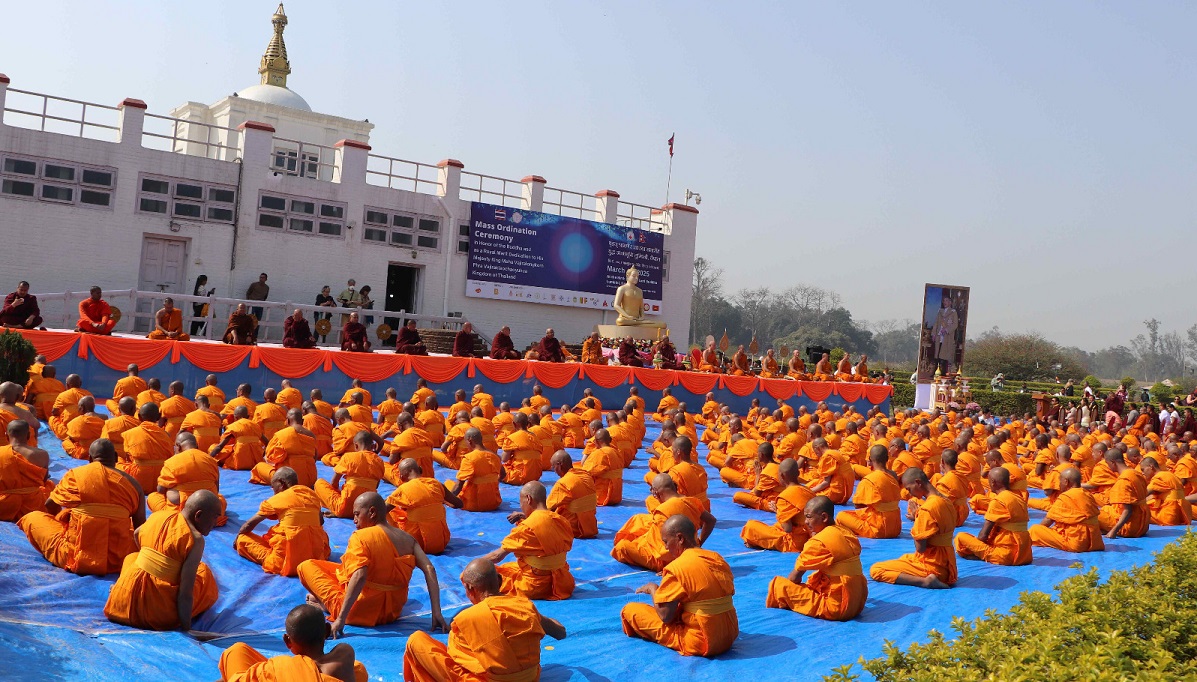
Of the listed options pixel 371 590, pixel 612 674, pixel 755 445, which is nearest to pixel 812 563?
pixel 612 674

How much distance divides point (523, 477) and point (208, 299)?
11.2 meters

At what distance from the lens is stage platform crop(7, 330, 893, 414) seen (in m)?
14.6

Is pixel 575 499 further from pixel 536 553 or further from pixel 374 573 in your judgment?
pixel 374 573

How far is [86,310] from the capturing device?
15.4 m

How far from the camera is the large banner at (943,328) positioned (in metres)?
28.5

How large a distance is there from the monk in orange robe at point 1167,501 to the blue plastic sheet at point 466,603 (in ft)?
8.60

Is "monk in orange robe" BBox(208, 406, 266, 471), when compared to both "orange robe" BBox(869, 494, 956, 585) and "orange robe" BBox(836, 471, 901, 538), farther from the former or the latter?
"orange robe" BBox(869, 494, 956, 585)

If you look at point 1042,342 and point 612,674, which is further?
point 1042,342

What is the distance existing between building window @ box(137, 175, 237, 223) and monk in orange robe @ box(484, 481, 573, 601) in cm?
1809

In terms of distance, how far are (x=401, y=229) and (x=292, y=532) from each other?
1910cm

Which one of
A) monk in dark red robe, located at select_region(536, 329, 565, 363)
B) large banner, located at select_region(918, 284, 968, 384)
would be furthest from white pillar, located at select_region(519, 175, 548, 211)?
large banner, located at select_region(918, 284, 968, 384)

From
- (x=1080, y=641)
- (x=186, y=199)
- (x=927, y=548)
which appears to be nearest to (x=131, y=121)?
(x=186, y=199)

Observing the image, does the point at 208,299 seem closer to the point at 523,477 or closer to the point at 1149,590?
the point at 523,477

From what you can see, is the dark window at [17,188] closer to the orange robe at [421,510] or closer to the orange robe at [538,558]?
the orange robe at [421,510]
